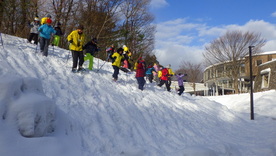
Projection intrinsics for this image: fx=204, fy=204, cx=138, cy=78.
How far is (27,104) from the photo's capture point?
10.00ft

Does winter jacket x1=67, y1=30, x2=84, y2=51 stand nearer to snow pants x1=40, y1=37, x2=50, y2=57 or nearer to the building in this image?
snow pants x1=40, y1=37, x2=50, y2=57

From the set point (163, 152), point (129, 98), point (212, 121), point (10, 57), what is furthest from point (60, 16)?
point (163, 152)

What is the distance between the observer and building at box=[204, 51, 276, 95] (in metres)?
28.9

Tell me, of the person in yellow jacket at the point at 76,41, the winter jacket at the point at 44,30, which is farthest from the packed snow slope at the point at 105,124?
the winter jacket at the point at 44,30

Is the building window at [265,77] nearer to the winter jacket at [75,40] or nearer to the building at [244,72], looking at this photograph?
the building at [244,72]

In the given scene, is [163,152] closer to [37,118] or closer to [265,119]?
[37,118]

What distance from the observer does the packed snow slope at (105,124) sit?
305 centimetres

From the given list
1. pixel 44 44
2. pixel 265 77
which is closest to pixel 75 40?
pixel 44 44

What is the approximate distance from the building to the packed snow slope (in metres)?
21.3

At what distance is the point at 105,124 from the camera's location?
4961 millimetres

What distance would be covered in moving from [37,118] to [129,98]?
484 cm

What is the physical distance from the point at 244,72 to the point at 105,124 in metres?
36.6

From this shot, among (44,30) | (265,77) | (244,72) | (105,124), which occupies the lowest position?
(105,124)

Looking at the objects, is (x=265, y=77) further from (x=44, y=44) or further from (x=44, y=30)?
(x=44, y=30)
